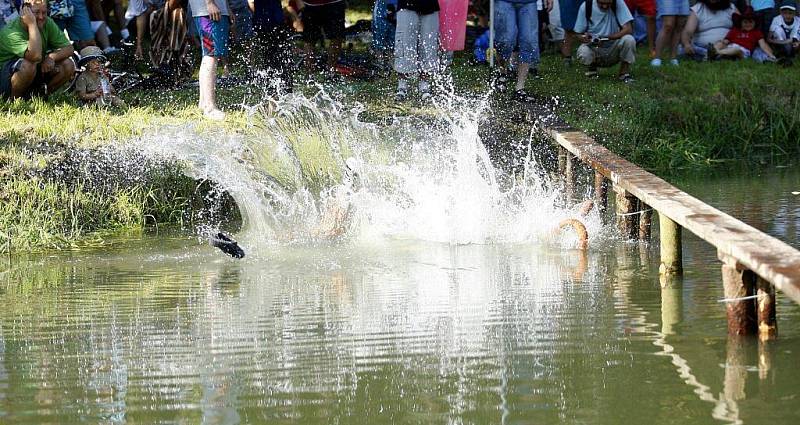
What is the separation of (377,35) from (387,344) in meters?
8.87

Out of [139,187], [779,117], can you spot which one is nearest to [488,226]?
[139,187]

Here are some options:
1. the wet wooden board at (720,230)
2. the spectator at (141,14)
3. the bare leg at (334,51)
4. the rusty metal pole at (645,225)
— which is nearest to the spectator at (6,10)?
the spectator at (141,14)

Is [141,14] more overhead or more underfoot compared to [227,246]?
more overhead

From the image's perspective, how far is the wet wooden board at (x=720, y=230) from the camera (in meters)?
4.89

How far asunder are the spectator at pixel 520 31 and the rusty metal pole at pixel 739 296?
7.36 meters

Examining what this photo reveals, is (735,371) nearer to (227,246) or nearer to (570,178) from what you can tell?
(227,246)

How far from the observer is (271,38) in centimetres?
1388

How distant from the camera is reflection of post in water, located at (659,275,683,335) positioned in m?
6.10

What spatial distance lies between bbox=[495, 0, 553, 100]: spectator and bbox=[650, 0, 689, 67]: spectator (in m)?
2.87

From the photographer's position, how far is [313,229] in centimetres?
912

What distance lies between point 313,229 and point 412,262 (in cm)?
133

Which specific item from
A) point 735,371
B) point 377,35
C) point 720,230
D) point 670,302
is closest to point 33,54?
point 377,35

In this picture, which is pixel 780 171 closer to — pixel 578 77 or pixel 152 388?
pixel 578 77

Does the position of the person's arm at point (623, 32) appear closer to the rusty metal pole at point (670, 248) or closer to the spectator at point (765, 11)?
the spectator at point (765, 11)
